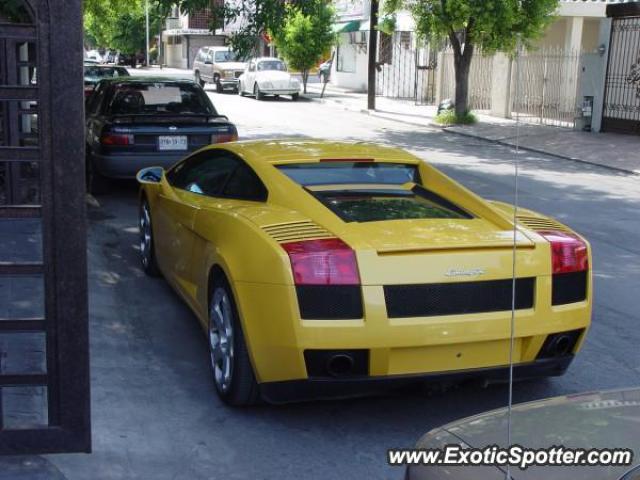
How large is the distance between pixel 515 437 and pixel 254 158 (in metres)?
3.32

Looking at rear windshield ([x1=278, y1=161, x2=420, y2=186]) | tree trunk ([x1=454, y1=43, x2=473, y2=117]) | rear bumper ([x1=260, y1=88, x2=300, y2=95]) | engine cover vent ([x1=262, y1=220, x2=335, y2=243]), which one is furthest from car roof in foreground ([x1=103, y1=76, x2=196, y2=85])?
rear bumper ([x1=260, y1=88, x2=300, y2=95])

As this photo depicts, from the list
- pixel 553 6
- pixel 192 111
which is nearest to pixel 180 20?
pixel 553 6

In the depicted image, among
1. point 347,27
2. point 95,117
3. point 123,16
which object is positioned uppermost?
point 347,27

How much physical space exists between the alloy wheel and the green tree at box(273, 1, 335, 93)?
31226 mm

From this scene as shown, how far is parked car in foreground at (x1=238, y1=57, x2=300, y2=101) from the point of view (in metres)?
34.4

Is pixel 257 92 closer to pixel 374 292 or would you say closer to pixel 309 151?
pixel 309 151

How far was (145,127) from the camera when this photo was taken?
10789 millimetres

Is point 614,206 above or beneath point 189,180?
beneath

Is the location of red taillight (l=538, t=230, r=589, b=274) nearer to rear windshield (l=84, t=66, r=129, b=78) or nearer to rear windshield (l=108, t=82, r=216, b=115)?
rear windshield (l=108, t=82, r=216, b=115)

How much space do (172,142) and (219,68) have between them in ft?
94.5

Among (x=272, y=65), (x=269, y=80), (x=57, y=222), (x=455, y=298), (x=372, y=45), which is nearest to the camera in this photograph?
(x=57, y=222)

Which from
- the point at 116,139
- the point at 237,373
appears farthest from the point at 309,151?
the point at 116,139

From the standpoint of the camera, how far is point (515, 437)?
2.59 meters

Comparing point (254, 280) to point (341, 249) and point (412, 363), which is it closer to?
point (341, 249)
